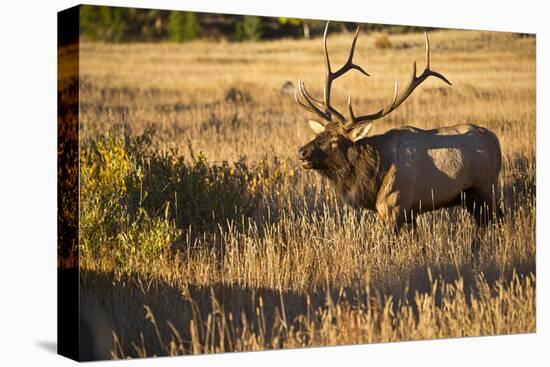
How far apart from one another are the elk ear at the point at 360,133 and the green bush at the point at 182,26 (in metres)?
1.48

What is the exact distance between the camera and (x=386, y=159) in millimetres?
9289

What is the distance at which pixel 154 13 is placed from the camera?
8766 mm

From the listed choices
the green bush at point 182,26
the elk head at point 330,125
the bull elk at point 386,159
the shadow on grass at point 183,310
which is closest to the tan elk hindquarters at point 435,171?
the bull elk at point 386,159

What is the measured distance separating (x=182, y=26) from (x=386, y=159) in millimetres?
1952

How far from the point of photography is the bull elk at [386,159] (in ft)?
30.3

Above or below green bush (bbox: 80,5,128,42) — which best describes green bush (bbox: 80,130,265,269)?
below

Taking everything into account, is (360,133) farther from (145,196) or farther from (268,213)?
(145,196)

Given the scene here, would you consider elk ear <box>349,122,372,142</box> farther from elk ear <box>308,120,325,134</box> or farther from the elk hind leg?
the elk hind leg

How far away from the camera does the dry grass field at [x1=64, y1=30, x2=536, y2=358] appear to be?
8227mm

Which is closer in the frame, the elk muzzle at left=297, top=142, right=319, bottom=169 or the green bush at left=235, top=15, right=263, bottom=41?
the elk muzzle at left=297, top=142, right=319, bottom=169

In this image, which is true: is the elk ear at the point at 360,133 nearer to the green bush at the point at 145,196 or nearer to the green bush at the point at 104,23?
the green bush at the point at 145,196

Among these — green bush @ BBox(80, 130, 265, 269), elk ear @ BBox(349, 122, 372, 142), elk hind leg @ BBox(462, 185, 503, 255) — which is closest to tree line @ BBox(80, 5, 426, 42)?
green bush @ BBox(80, 130, 265, 269)

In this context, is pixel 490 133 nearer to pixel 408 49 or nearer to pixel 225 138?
pixel 408 49

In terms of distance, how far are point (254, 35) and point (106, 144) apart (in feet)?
5.70
